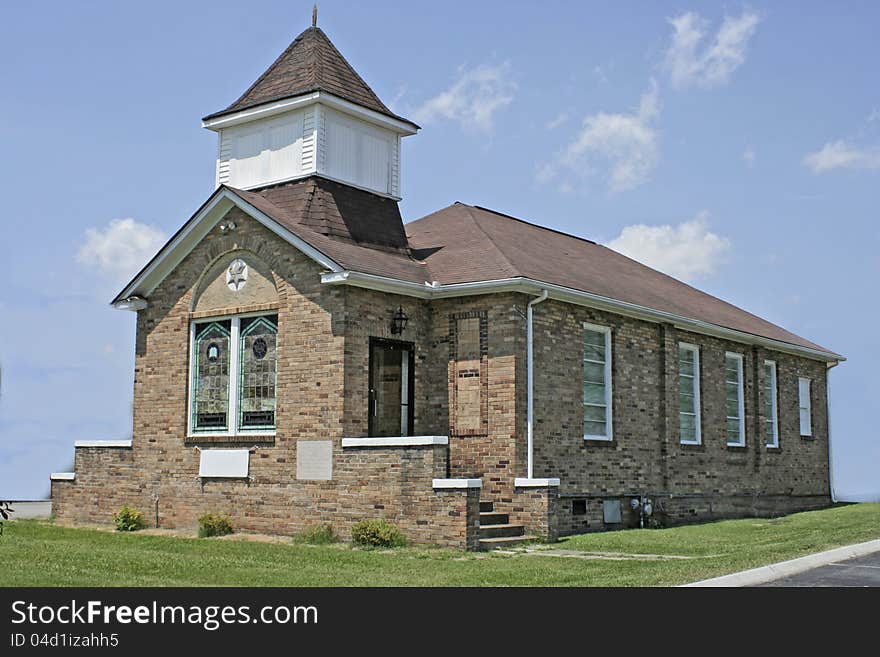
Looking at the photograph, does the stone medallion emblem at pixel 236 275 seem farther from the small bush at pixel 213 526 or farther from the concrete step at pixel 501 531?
the concrete step at pixel 501 531

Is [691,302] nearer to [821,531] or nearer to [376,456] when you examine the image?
[821,531]

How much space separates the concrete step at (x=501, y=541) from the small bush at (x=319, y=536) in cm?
240

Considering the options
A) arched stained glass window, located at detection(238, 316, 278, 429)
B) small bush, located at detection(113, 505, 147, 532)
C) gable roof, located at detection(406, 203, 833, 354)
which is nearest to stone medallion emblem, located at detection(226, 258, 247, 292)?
arched stained glass window, located at detection(238, 316, 278, 429)

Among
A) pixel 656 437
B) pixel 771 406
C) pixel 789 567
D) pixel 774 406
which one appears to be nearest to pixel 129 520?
pixel 656 437

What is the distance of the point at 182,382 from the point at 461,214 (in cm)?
728

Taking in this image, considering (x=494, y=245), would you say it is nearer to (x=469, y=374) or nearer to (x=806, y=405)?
(x=469, y=374)

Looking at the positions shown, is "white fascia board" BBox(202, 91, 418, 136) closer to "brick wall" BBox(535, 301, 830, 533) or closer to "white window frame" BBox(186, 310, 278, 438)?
"white window frame" BBox(186, 310, 278, 438)

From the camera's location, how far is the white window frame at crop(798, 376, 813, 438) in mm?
28625

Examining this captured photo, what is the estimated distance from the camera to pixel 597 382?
20.3 m

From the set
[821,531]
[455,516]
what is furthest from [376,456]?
[821,531]

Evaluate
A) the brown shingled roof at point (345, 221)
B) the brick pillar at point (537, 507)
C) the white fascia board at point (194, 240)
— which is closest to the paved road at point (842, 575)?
the brick pillar at point (537, 507)

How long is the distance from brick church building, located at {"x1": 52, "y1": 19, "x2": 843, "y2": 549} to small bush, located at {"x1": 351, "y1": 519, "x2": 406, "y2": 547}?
0.23 m

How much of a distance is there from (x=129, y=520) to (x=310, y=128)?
317 inches
